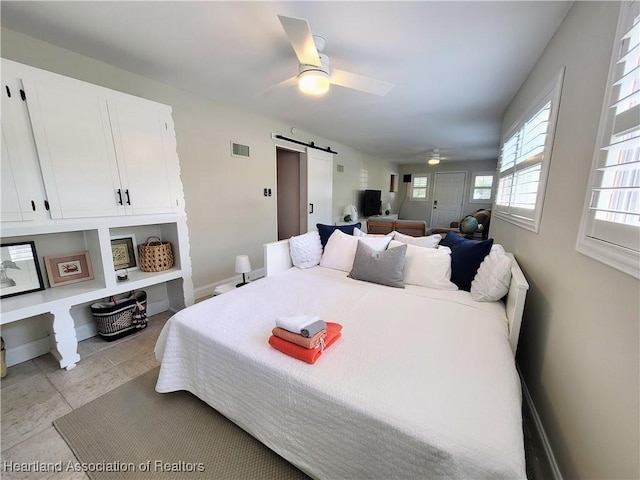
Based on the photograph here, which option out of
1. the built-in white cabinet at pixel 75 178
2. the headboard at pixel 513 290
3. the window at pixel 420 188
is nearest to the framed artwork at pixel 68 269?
the built-in white cabinet at pixel 75 178

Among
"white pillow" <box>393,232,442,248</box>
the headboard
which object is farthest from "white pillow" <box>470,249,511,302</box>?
"white pillow" <box>393,232,442,248</box>

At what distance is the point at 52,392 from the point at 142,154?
6.18 feet

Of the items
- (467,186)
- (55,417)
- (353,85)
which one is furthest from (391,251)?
(467,186)

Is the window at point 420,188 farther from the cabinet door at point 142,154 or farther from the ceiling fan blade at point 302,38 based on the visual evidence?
the cabinet door at point 142,154

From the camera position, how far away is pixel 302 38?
141 cm

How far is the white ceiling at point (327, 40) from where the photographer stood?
146 cm

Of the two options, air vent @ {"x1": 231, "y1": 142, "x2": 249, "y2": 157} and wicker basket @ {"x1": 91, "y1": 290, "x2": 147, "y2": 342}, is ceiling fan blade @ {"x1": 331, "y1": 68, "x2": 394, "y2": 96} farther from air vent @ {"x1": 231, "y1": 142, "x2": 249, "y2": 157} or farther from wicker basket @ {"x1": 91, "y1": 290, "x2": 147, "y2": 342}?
wicker basket @ {"x1": 91, "y1": 290, "x2": 147, "y2": 342}

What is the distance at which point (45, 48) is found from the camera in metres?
1.86

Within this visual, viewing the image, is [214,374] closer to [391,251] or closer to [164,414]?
[164,414]

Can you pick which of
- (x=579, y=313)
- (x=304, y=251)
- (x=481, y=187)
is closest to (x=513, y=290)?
(x=579, y=313)

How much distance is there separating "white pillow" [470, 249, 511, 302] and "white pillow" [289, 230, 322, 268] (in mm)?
1468

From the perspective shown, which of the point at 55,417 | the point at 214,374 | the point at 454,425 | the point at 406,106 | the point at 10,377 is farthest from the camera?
the point at 406,106

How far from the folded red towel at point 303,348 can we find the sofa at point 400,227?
369 cm

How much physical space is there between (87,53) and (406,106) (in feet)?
10.3
